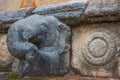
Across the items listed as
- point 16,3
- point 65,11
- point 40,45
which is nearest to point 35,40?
point 40,45

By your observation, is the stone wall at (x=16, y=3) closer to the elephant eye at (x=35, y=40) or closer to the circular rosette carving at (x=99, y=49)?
the elephant eye at (x=35, y=40)

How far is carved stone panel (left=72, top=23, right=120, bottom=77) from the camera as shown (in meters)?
2.45

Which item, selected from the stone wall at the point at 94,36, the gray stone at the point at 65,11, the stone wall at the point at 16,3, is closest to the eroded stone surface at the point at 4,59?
the gray stone at the point at 65,11

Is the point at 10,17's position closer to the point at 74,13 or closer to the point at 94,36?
the point at 74,13

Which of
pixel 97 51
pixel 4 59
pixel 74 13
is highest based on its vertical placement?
pixel 74 13

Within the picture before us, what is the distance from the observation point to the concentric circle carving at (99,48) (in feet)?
8.08

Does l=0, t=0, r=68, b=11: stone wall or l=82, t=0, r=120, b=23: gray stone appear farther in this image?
l=0, t=0, r=68, b=11: stone wall

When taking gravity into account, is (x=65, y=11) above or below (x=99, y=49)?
above

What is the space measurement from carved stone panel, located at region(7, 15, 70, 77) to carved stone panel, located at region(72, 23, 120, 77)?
106 mm

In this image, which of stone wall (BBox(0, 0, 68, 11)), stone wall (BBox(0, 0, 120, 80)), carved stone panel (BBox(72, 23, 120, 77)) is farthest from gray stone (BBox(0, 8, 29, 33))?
carved stone panel (BBox(72, 23, 120, 77))

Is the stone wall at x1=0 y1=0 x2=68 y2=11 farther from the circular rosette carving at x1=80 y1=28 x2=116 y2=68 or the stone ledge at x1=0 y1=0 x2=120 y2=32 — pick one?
the circular rosette carving at x1=80 y1=28 x2=116 y2=68

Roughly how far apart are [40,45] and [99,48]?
19.7 inches

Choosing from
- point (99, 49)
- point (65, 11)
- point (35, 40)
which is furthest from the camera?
point (65, 11)

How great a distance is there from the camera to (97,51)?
2.50 meters
